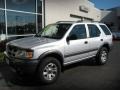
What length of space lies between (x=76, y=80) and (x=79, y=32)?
1.80 meters

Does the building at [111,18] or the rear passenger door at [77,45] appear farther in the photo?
the building at [111,18]

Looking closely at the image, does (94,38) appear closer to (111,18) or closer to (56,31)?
(56,31)

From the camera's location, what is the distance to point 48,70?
22.2ft

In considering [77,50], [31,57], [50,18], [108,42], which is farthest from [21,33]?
[31,57]

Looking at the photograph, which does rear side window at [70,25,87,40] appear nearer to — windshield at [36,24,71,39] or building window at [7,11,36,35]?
windshield at [36,24,71,39]

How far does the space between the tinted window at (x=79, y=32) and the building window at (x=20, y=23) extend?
6434 mm

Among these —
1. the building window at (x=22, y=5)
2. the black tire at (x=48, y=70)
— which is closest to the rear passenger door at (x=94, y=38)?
the black tire at (x=48, y=70)

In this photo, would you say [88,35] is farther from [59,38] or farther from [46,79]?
[46,79]

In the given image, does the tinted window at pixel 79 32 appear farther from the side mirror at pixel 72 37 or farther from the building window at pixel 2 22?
the building window at pixel 2 22

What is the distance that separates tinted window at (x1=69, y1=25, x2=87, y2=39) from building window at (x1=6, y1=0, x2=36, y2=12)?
6.76m

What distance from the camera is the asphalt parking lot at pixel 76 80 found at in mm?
6469

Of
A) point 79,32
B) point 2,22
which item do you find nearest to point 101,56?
point 79,32

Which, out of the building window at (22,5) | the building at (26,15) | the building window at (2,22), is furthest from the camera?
the building window at (22,5)

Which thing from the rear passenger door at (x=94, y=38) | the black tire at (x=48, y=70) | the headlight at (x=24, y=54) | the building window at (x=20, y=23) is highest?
the building window at (x=20, y=23)
